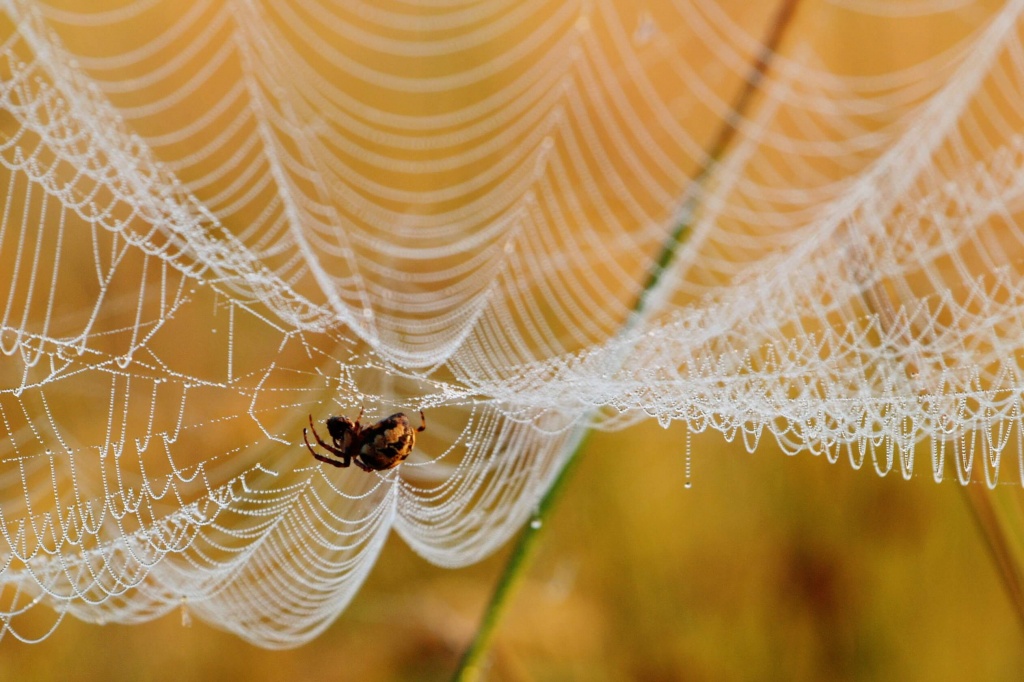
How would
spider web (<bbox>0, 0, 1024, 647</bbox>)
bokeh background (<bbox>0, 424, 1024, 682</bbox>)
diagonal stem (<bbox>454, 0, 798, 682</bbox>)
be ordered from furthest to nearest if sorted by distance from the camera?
bokeh background (<bbox>0, 424, 1024, 682</bbox>)
spider web (<bbox>0, 0, 1024, 647</bbox>)
diagonal stem (<bbox>454, 0, 798, 682</bbox>)

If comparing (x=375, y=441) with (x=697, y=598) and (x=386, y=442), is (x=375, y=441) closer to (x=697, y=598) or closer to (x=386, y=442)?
(x=386, y=442)

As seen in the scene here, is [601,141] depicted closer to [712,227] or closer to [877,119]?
[712,227]

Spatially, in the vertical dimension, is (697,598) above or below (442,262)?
below

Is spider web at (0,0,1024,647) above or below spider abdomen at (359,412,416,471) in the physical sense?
above

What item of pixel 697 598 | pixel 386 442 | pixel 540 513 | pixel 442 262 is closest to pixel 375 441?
pixel 386 442

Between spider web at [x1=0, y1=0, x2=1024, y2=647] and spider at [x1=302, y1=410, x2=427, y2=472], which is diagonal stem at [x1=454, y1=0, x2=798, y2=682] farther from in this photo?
spider at [x1=302, y1=410, x2=427, y2=472]

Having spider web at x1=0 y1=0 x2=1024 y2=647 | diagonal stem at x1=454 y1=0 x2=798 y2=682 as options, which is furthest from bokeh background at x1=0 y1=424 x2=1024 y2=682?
diagonal stem at x1=454 y1=0 x2=798 y2=682

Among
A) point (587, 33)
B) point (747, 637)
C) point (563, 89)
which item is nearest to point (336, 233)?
point (563, 89)
